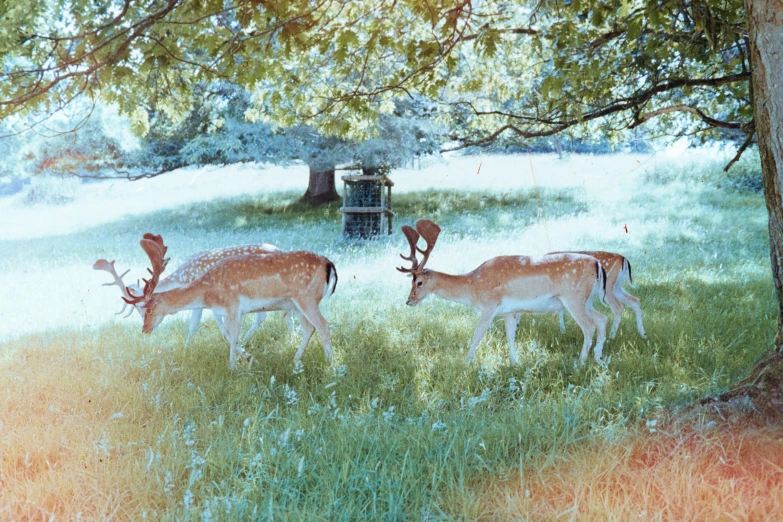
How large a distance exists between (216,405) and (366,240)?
659 centimetres

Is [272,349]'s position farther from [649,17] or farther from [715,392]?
[649,17]

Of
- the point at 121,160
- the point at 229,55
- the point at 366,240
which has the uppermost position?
the point at 229,55

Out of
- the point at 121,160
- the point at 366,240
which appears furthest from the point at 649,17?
the point at 121,160

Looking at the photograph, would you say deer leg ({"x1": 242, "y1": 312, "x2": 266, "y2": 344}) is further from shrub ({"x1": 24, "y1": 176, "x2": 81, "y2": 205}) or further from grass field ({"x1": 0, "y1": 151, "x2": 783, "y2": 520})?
shrub ({"x1": 24, "y1": 176, "x2": 81, "y2": 205})

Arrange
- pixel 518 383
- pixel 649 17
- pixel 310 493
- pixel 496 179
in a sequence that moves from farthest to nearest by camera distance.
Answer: pixel 496 179
pixel 649 17
pixel 518 383
pixel 310 493

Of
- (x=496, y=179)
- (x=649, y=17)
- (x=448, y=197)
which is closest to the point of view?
(x=649, y=17)

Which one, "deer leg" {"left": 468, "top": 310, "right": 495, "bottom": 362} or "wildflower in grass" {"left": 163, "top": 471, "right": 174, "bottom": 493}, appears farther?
"deer leg" {"left": 468, "top": 310, "right": 495, "bottom": 362}

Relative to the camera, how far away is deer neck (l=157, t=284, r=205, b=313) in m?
4.73

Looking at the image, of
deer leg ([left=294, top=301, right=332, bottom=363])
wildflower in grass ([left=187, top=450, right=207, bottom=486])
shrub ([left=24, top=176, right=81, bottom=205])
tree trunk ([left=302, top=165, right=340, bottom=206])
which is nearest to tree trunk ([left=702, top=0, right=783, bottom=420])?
deer leg ([left=294, top=301, right=332, bottom=363])

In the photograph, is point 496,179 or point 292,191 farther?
point 496,179

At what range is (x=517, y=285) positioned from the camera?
4871mm

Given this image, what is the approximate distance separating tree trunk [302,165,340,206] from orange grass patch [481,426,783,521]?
11.1 metres

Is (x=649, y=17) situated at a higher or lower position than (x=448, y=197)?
higher

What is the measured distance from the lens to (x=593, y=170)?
59.6 feet
